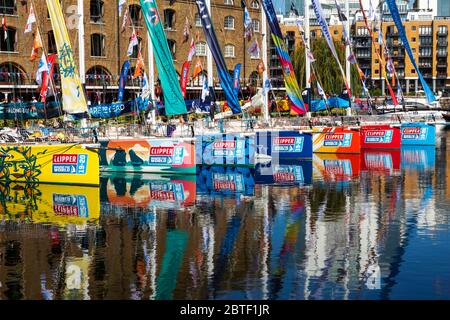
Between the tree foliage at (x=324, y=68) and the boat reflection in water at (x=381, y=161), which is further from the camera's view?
the tree foliage at (x=324, y=68)

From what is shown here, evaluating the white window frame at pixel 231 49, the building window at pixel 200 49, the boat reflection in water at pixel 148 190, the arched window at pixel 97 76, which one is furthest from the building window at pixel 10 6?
the boat reflection in water at pixel 148 190

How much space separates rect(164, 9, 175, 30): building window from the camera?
69500 mm

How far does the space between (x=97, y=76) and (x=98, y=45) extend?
416 centimetres

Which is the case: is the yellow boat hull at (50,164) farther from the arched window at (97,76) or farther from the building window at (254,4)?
the building window at (254,4)

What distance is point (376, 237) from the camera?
21.8 metres

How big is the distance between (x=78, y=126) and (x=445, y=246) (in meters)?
19.7

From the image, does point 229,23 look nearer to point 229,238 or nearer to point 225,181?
point 225,181

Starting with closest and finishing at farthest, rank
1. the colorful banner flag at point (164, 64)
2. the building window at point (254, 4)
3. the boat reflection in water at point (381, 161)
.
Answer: the colorful banner flag at point (164, 64)
the boat reflection in water at point (381, 161)
the building window at point (254, 4)

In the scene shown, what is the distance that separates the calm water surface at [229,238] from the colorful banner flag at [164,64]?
347 centimetres

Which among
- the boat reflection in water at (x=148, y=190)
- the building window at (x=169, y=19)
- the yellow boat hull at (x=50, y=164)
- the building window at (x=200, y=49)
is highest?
the building window at (x=169, y=19)

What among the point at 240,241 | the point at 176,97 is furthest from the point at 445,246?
the point at 176,97

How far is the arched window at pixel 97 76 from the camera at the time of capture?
6112cm

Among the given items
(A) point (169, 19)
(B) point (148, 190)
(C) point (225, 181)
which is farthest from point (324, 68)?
(B) point (148, 190)
